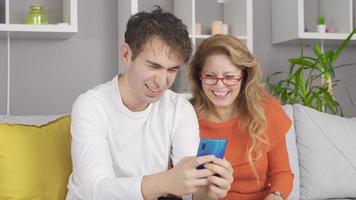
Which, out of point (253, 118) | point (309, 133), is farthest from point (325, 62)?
point (253, 118)

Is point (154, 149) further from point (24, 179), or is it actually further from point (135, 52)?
point (24, 179)

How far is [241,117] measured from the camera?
1.89 meters

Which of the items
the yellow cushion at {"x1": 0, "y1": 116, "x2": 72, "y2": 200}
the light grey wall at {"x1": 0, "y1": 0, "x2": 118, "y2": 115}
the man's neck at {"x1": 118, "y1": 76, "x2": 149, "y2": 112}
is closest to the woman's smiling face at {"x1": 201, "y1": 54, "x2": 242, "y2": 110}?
→ the man's neck at {"x1": 118, "y1": 76, "x2": 149, "y2": 112}

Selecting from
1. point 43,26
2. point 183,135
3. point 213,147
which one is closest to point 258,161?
point 183,135

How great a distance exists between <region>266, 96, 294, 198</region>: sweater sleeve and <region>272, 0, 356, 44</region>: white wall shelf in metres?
0.97

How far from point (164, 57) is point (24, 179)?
72 cm

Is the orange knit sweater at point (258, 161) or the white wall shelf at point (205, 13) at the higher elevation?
the white wall shelf at point (205, 13)

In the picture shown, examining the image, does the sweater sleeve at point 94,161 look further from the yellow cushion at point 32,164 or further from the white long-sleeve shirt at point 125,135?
the yellow cushion at point 32,164

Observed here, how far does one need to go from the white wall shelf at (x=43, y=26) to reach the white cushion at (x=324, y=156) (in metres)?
1.17

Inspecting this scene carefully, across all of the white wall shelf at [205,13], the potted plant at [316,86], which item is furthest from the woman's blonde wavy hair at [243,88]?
the potted plant at [316,86]

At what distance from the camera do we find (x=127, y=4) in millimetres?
2539

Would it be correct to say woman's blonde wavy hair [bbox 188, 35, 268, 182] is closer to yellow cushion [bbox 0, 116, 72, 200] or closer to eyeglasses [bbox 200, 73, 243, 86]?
eyeglasses [bbox 200, 73, 243, 86]

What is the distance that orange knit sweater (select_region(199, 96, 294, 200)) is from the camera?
1.86 meters

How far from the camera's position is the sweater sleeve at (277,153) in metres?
1.86
